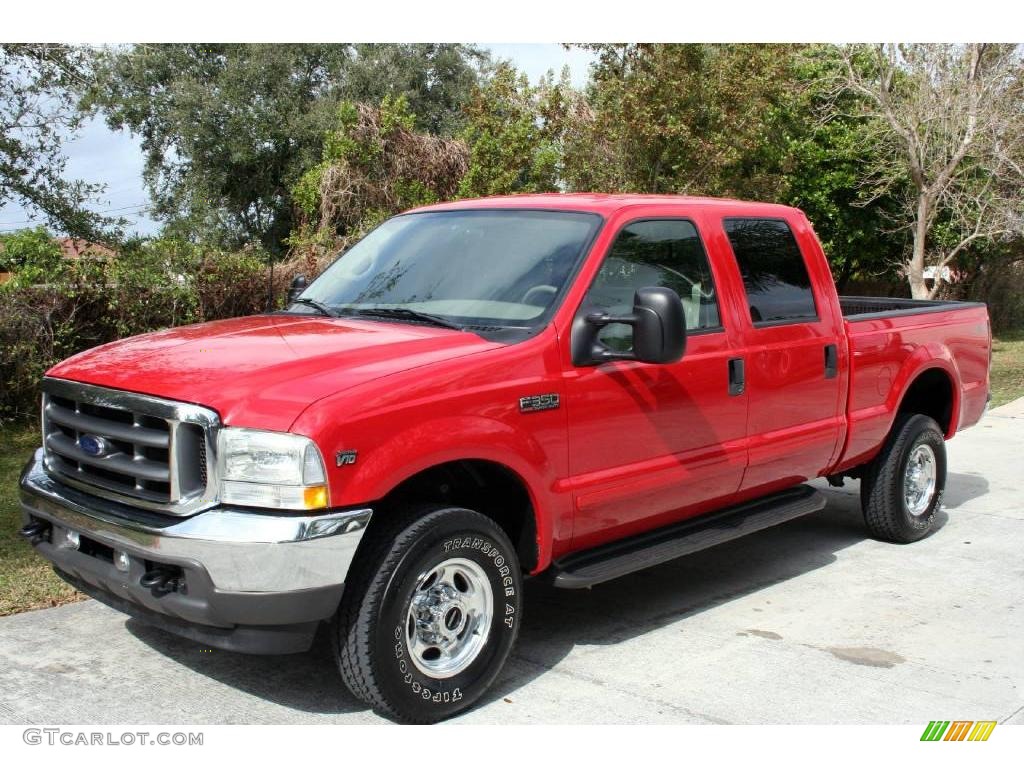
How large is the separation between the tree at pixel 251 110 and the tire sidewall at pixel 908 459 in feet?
86.6

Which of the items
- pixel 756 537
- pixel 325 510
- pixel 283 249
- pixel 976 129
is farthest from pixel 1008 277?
pixel 325 510

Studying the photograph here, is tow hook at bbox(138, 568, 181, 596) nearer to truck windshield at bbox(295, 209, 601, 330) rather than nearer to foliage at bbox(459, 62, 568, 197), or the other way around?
truck windshield at bbox(295, 209, 601, 330)

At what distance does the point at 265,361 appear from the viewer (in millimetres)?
4199

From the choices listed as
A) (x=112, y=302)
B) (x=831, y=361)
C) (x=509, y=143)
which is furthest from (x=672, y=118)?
(x=831, y=361)

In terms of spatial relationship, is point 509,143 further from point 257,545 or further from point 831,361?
point 257,545

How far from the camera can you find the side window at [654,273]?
4965mm

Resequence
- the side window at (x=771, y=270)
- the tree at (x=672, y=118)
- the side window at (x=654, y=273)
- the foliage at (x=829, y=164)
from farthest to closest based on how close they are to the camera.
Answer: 1. the foliage at (x=829, y=164)
2. the tree at (x=672, y=118)
3. the side window at (x=771, y=270)
4. the side window at (x=654, y=273)

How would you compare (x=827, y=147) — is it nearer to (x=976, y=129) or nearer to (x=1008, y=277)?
(x=976, y=129)

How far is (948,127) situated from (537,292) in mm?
16218

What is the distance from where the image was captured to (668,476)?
17.1 feet

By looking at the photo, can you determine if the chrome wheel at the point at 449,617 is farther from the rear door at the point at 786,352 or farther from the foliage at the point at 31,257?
the foliage at the point at 31,257

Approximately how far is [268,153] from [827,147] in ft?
56.2

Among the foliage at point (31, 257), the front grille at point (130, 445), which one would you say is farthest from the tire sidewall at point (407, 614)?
the foliage at point (31, 257)

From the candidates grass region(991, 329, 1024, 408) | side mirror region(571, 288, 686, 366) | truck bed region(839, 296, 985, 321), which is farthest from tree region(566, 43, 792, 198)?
side mirror region(571, 288, 686, 366)
